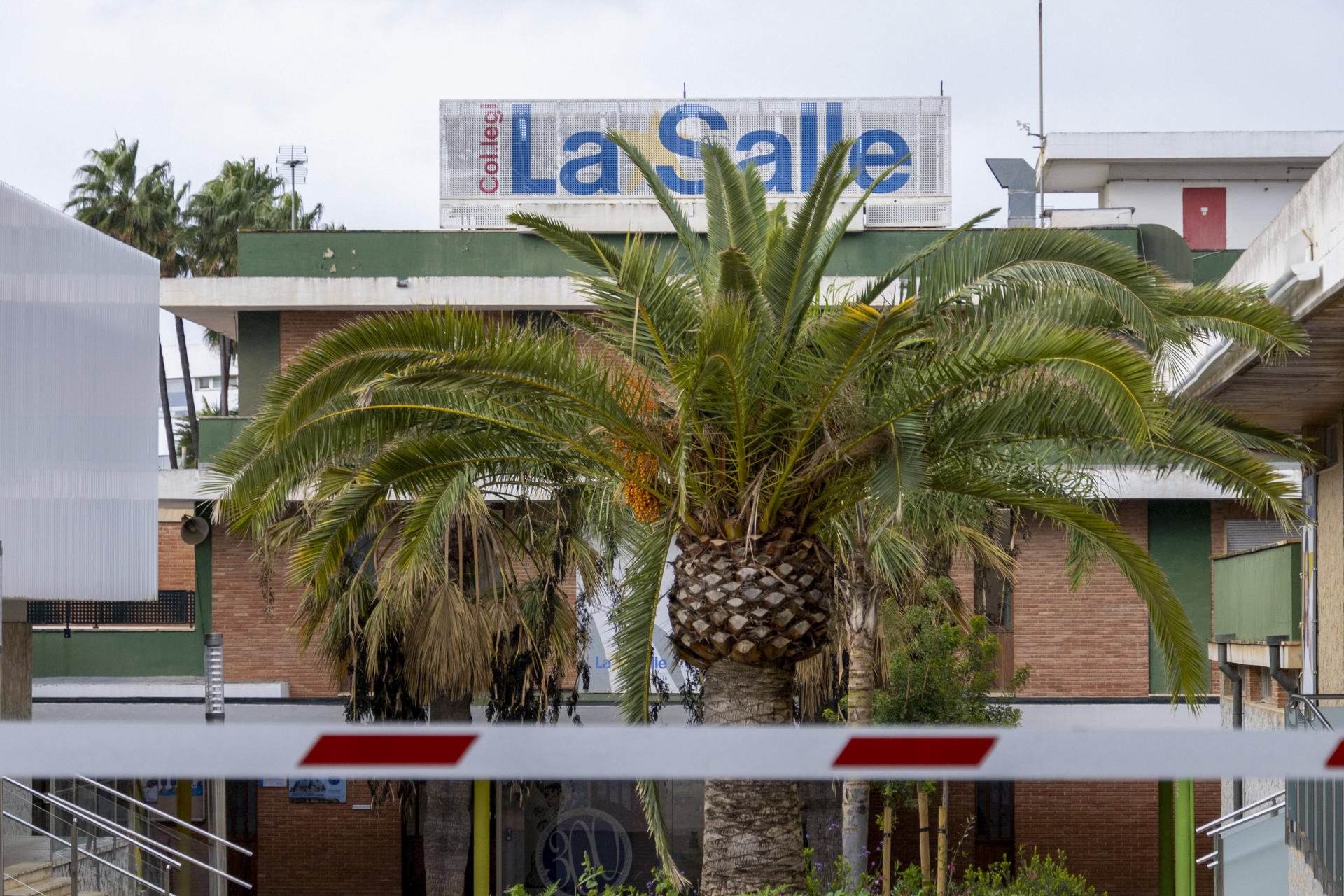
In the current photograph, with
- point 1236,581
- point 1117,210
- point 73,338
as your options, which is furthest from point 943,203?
point 73,338

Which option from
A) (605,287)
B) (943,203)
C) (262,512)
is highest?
(943,203)

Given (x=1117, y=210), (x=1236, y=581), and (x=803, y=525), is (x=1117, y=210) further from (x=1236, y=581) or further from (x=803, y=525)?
(x=803, y=525)

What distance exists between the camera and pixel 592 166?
28.3 m

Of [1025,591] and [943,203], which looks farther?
[943,203]

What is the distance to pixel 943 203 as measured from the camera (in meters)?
28.5

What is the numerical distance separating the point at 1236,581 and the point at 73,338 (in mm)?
Result: 15515

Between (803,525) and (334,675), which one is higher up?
(803,525)

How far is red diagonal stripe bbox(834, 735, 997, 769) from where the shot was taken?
3.44 metres

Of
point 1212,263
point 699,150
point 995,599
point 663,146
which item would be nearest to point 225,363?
point 663,146

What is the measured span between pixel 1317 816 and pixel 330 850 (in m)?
18.6

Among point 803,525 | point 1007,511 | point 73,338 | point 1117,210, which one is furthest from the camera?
point 1117,210

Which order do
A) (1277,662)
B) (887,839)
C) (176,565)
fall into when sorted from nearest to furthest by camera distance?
(1277,662) → (887,839) → (176,565)

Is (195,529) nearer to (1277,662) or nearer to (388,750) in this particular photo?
(1277,662)

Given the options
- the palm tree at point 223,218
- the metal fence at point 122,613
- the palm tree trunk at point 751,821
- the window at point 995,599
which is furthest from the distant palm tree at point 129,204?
the palm tree trunk at point 751,821
